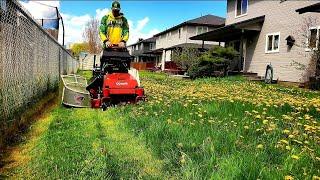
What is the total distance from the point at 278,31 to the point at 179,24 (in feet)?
95.8

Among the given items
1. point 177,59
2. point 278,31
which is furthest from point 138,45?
point 278,31

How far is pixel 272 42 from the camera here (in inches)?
1011

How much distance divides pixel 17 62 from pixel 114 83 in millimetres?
2580

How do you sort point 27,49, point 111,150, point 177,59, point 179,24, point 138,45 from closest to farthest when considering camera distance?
point 111,150
point 27,49
point 177,59
point 179,24
point 138,45

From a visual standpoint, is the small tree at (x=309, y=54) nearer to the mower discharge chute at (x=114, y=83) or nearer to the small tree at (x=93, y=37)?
the mower discharge chute at (x=114, y=83)

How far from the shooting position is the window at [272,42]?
993 inches

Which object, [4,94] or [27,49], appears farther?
[27,49]

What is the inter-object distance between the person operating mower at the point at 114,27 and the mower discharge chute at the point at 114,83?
25.2 inches

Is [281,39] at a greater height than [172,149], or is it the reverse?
[281,39]

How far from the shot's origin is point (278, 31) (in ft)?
81.7

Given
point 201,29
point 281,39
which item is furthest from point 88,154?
point 201,29

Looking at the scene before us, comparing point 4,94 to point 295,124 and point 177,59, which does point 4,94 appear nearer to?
point 295,124

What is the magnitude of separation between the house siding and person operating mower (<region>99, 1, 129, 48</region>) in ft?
41.2

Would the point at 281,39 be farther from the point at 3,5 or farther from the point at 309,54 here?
the point at 3,5
